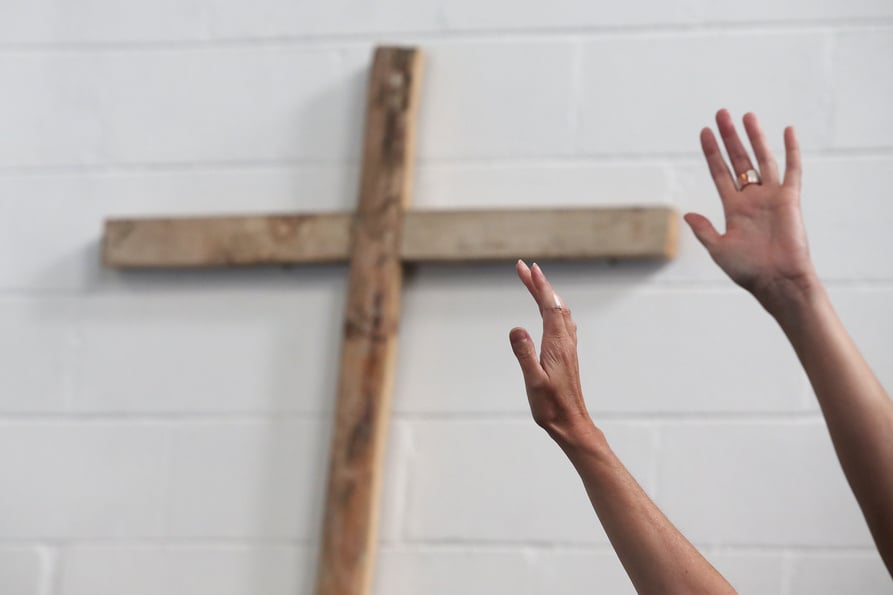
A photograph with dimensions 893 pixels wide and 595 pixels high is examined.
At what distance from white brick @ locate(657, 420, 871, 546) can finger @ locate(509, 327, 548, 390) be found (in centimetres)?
69

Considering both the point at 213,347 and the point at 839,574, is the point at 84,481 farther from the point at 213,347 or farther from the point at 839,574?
the point at 839,574

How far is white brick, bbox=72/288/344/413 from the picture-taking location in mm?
2033

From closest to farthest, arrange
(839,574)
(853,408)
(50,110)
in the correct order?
(853,408), (839,574), (50,110)

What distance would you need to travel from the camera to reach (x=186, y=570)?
6.59 ft

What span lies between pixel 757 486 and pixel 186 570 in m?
0.84

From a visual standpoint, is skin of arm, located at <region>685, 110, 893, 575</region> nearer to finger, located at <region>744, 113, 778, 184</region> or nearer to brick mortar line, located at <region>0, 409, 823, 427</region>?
finger, located at <region>744, 113, 778, 184</region>

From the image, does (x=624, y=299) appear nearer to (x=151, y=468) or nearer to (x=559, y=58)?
(x=559, y=58)

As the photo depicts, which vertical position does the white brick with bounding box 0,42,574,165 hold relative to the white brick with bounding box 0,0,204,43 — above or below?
below

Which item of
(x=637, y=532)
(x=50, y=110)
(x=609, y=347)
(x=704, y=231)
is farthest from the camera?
(x=50, y=110)

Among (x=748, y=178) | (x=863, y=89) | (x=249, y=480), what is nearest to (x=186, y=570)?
(x=249, y=480)

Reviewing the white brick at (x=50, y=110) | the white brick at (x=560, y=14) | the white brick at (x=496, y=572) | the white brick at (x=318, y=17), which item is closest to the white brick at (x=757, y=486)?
the white brick at (x=496, y=572)

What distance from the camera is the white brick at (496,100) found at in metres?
2.02

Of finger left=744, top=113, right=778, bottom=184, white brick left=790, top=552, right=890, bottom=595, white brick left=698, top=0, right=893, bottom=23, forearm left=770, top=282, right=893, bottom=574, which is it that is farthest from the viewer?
white brick left=698, top=0, right=893, bottom=23

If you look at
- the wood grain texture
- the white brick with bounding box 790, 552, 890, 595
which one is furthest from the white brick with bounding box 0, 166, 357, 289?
the white brick with bounding box 790, 552, 890, 595
